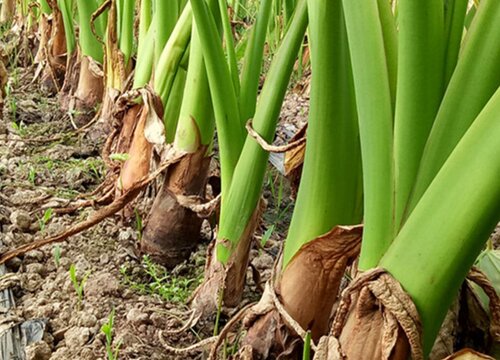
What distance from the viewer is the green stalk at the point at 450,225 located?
0.48 metres

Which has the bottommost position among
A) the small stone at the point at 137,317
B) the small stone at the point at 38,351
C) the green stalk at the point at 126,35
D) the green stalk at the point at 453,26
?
the small stone at the point at 38,351

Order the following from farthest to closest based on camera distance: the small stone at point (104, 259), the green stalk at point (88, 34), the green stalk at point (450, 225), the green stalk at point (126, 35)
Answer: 1. the green stalk at point (88, 34)
2. the green stalk at point (126, 35)
3. the small stone at point (104, 259)
4. the green stalk at point (450, 225)

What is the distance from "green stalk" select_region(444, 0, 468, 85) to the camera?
0.59 meters

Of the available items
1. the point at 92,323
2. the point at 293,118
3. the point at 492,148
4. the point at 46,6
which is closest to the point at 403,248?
the point at 492,148

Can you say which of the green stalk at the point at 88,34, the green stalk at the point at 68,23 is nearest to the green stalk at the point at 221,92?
the green stalk at the point at 88,34

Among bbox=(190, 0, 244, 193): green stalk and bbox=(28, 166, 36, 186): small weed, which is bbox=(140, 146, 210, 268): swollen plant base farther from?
bbox=(28, 166, 36, 186): small weed

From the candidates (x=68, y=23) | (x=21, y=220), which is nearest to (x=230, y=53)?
(x=21, y=220)

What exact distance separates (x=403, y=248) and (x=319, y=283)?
220 millimetres

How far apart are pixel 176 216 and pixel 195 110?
196 mm

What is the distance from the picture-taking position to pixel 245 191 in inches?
36.8

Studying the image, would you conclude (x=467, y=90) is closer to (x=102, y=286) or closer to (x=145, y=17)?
(x=102, y=286)

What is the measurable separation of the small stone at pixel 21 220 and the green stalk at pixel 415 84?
0.93m

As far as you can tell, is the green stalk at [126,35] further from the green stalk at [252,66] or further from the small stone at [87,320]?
the small stone at [87,320]

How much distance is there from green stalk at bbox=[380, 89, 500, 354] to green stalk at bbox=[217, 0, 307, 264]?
356mm
